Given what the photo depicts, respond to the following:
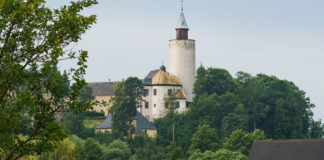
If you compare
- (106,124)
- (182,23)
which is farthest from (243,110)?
(182,23)

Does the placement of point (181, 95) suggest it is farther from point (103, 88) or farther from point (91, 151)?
point (91, 151)

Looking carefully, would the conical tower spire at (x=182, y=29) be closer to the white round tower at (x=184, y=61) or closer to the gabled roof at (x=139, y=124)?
the white round tower at (x=184, y=61)

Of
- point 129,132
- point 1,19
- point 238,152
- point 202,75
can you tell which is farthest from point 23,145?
point 202,75

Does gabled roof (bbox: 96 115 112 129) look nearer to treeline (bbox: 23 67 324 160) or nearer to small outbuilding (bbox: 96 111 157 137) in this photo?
small outbuilding (bbox: 96 111 157 137)

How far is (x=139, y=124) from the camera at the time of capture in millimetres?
134625

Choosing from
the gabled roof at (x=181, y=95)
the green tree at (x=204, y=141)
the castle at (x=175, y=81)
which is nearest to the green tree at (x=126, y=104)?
the castle at (x=175, y=81)

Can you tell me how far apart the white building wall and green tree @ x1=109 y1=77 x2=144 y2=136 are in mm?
10480

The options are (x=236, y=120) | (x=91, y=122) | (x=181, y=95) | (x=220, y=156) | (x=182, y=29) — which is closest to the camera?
(x=220, y=156)

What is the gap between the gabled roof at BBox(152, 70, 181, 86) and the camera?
474 feet

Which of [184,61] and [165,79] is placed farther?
[165,79]

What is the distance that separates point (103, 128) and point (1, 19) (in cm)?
11530

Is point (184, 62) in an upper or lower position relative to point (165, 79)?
upper

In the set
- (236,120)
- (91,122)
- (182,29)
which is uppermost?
(182,29)

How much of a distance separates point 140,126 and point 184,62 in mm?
17281
